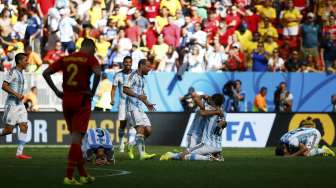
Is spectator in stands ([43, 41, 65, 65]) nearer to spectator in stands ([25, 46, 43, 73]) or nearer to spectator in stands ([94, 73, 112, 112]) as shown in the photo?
spectator in stands ([25, 46, 43, 73])

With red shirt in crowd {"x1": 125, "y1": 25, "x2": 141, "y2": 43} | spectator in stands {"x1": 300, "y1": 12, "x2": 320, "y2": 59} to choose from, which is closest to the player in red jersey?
red shirt in crowd {"x1": 125, "y1": 25, "x2": 141, "y2": 43}

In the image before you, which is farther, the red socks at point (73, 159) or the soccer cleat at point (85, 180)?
the soccer cleat at point (85, 180)

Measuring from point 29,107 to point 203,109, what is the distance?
1119cm

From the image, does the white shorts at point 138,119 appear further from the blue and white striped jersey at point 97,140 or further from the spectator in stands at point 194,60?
the spectator in stands at point 194,60

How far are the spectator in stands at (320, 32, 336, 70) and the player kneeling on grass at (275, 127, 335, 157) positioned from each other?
408 inches

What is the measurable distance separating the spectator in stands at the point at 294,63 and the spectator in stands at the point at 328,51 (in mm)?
815

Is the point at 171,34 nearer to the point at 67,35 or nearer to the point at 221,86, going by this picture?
the point at 221,86

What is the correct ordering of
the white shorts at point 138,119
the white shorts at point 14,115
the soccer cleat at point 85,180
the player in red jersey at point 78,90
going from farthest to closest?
1. the white shorts at point 138,119
2. the white shorts at point 14,115
3. the player in red jersey at point 78,90
4. the soccer cleat at point 85,180

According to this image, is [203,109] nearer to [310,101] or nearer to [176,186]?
[176,186]

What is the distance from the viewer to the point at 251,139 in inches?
1157

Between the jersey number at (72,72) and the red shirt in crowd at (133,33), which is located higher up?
the red shirt in crowd at (133,33)

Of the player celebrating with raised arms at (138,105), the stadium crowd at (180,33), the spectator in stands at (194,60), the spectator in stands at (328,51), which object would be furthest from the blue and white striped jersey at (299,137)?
the spectator in stands at (328,51)

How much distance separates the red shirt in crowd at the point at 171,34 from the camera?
32531 millimetres

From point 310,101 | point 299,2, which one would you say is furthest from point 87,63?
point 299,2
